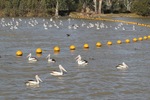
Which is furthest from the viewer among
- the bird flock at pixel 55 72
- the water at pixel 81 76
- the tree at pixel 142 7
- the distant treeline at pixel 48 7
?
the distant treeline at pixel 48 7

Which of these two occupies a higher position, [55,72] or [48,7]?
[55,72]

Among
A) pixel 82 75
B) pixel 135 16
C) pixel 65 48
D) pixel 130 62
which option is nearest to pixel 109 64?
pixel 130 62

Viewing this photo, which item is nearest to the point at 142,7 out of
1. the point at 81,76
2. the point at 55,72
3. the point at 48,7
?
the point at 48,7

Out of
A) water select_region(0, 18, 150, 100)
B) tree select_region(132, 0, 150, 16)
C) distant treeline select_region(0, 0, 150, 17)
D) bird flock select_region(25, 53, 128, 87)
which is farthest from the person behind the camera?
distant treeline select_region(0, 0, 150, 17)

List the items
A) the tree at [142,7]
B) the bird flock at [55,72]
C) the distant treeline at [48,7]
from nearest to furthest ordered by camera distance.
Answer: the bird flock at [55,72] → the tree at [142,7] → the distant treeline at [48,7]

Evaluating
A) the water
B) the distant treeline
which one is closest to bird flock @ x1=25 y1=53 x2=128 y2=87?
the water

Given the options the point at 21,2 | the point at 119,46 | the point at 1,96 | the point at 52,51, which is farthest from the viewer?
the point at 21,2

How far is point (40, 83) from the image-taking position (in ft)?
77.5

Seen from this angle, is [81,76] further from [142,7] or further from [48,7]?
[48,7]

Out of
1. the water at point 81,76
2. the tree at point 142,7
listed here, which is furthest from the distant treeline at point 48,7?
the water at point 81,76

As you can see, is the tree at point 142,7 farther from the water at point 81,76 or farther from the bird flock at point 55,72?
the bird flock at point 55,72

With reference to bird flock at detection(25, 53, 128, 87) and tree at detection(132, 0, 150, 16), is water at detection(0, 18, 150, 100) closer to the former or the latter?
bird flock at detection(25, 53, 128, 87)

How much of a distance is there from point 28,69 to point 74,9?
287 ft

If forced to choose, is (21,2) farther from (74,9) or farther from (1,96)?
(1,96)
